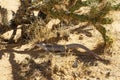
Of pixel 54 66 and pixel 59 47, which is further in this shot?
pixel 59 47

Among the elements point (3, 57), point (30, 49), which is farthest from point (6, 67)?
point (30, 49)

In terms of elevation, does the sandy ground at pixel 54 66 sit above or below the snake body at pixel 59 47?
below

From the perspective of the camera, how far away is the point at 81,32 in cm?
407

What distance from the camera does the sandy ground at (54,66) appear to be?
3.27 metres

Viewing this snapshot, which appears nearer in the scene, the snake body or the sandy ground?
the sandy ground

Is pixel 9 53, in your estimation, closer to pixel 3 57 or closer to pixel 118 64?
pixel 3 57

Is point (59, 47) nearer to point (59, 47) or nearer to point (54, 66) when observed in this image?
point (59, 47)

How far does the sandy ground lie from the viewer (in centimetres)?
327

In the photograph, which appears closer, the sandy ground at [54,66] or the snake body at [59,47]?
the sandy ground at [54,66]

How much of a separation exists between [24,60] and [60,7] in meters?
0.76

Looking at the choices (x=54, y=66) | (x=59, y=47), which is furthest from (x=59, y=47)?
(x=54, y=66)

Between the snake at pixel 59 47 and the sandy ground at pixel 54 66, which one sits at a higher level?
the snake at pixel 59 47

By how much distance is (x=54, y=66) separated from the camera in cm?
335

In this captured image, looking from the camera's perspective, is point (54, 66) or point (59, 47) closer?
point (54, 66)
